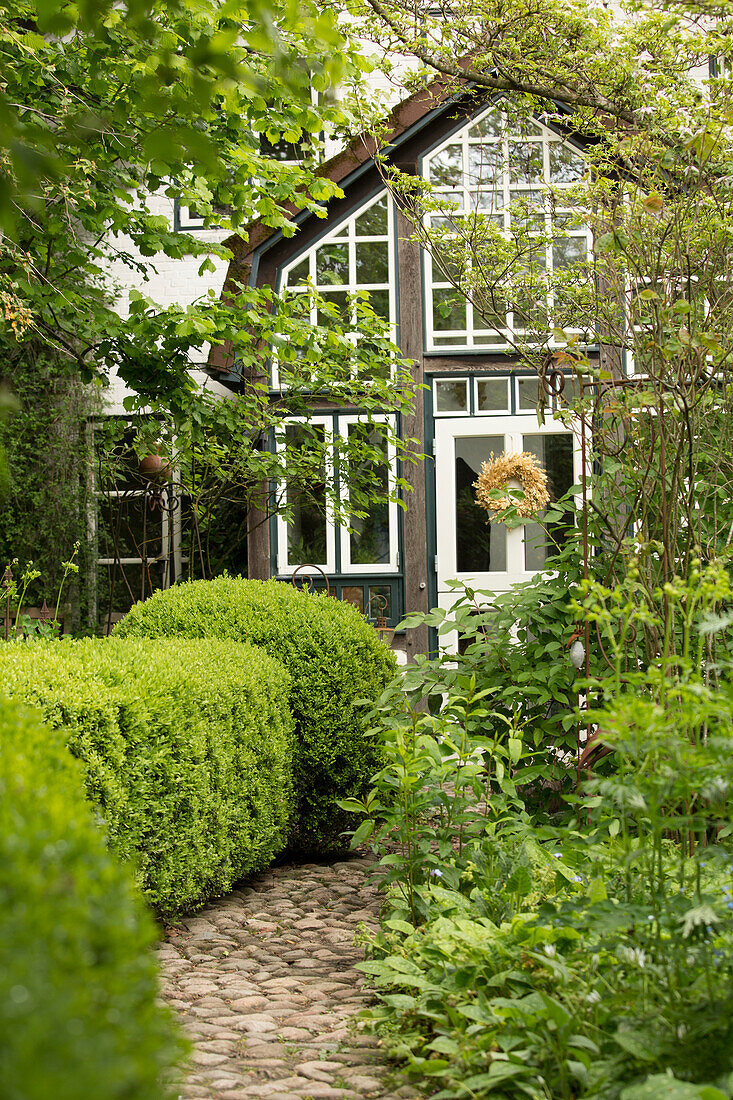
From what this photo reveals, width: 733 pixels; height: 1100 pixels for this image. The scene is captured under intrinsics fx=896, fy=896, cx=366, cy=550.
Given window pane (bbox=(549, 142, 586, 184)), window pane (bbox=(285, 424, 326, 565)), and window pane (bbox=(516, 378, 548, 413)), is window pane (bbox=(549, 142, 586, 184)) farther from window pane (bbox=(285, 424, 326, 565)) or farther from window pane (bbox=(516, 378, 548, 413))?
window pane (bbox=(285, 424, 326, 565))

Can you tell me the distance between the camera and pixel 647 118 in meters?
4.36

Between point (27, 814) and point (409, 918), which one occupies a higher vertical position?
point (27, 814)

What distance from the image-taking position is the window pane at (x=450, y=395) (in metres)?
8.34

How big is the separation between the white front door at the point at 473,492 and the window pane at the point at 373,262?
149 centimetres

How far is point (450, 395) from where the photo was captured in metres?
8.37

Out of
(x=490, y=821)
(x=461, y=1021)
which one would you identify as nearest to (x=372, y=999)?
(x=461, y=1021)

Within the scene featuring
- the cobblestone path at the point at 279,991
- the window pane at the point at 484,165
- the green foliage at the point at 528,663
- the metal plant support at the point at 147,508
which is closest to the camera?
the cobblestone path at the point at 279,991

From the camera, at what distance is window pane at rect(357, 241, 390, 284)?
841cm

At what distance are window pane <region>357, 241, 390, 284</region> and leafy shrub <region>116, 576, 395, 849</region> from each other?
455 cm

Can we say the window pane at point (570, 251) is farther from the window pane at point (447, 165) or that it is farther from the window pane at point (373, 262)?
the window pane at point (373, 262)

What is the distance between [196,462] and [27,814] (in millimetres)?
6246

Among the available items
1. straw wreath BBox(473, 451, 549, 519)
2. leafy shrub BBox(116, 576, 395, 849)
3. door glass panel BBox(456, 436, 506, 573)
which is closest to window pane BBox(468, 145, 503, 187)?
door glass panel BBox(456, 436, 506, 573)

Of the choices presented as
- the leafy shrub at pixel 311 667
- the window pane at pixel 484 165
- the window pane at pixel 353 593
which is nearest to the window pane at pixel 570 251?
the window pane at pixel 484 165

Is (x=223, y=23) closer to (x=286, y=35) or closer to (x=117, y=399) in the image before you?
(x=286, y=35)
